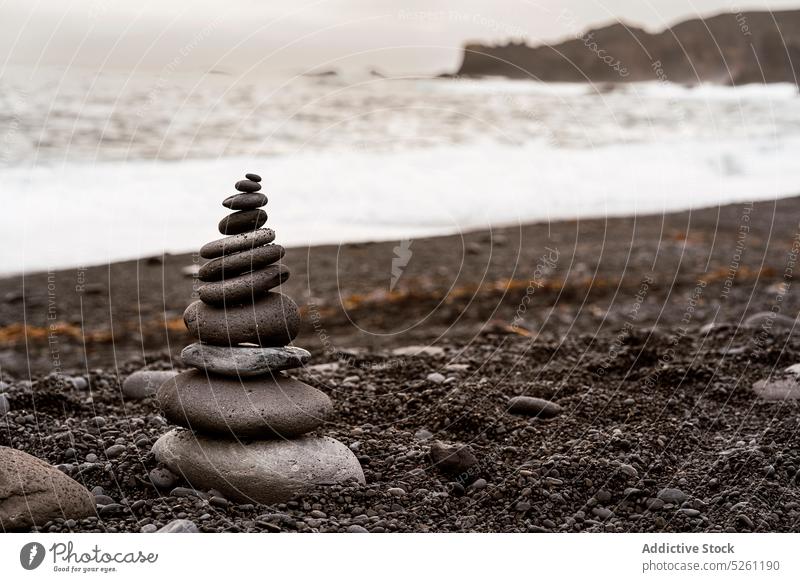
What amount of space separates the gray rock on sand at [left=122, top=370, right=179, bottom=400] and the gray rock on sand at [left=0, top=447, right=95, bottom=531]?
10.2ft

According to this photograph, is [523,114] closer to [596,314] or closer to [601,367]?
[596,314]

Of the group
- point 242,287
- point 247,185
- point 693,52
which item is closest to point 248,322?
point 242,287

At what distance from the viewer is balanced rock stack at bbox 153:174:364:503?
6598 millimetres

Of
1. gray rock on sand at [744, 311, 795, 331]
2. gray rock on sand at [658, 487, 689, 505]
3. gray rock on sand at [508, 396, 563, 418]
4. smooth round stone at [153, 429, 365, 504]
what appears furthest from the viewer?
gray rock on sand at [744, 311, 795, 331]

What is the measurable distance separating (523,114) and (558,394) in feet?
52.3

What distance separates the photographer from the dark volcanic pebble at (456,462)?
7.12m

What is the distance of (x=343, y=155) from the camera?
59.8ft

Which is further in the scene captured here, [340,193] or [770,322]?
[340,193]

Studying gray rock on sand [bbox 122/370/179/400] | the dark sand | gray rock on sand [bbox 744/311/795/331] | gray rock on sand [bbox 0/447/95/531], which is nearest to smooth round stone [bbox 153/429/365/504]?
the dark sand

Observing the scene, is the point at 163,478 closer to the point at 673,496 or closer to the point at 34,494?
the point at 34,494

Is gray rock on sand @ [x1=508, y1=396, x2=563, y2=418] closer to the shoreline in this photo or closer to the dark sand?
the dark sand

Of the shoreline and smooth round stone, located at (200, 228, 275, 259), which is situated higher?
smooth round stone, located at (200, 228, 275, 259)

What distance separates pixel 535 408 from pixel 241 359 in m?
3.18

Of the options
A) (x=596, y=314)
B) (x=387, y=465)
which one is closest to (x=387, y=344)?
(x=596, y=314)
